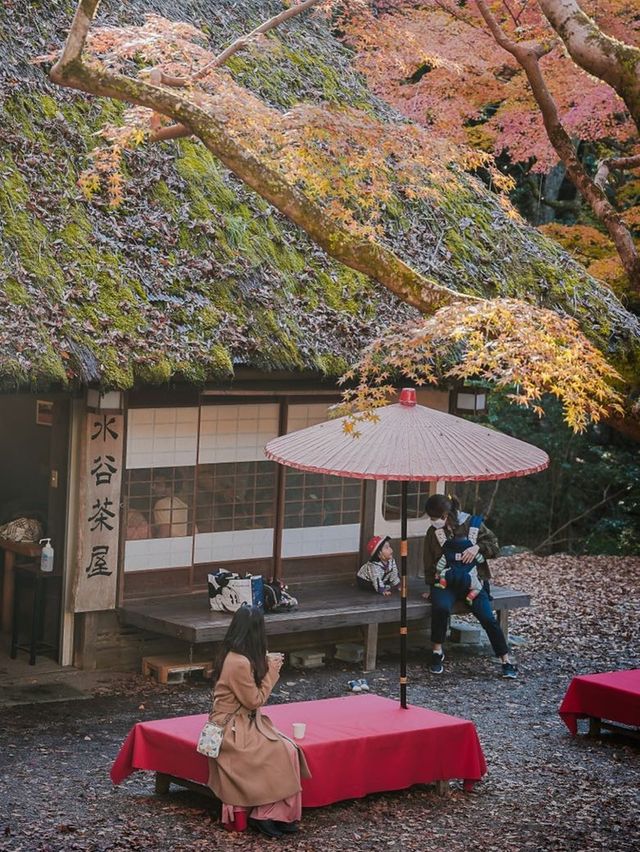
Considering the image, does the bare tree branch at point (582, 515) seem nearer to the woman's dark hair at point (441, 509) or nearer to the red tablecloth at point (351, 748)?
the woman's dark hair at point (441, 509)

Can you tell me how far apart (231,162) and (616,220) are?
2547mm

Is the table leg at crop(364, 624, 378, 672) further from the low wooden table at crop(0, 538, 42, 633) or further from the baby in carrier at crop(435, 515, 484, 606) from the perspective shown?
the low wooden table at crop(0, 538, 42, 633)

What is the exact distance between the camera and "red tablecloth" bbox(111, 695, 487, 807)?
7078 mm

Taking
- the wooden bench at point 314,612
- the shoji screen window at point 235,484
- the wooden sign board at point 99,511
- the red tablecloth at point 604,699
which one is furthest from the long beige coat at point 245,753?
the shoji screen window at point 235,484

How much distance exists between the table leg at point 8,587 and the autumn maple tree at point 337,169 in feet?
11.5

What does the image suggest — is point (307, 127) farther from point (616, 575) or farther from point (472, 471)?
point (616, 575)

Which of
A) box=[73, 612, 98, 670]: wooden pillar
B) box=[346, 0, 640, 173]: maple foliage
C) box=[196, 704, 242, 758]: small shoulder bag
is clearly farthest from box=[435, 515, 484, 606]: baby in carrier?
box=[346, 0, 640, 173]: maple foliage

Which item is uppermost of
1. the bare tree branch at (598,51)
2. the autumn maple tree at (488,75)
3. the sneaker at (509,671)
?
the autumn maple tree at (488,75)

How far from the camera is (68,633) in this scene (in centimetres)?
1039

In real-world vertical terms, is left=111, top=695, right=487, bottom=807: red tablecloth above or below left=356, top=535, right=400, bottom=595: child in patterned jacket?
below

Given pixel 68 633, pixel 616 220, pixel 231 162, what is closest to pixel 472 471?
pixel 616 220

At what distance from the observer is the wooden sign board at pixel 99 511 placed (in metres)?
10.2

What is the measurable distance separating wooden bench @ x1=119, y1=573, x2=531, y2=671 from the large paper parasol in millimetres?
2408

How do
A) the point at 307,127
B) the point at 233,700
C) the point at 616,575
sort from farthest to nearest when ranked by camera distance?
the point at 616,575 < the point at 307,127 < the point at 233,700
